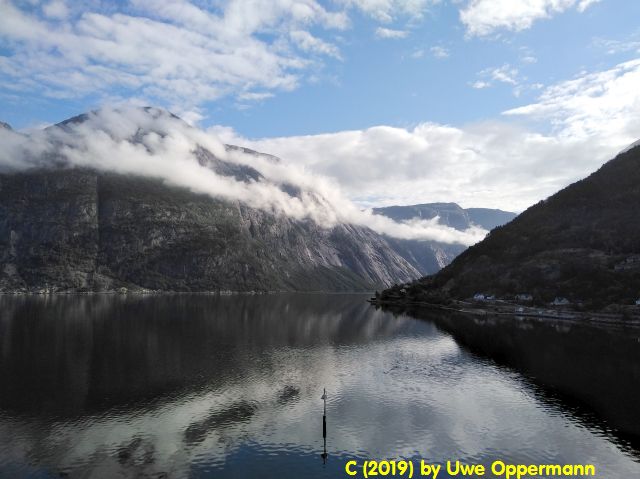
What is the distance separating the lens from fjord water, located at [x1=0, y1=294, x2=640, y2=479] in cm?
5703

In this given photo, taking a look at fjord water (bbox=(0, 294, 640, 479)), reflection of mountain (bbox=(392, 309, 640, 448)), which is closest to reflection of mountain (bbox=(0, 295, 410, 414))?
fjord water (bbox=(0, 294, 640, 479))

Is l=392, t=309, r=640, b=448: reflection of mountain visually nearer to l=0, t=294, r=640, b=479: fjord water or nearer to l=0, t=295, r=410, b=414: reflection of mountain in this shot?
l=0, t=294, r=640, b=479: fjord water

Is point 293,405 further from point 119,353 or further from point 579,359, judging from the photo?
point 579,359

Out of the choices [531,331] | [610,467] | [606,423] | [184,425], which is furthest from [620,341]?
[184,425]

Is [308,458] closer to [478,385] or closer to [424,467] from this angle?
[424,467]

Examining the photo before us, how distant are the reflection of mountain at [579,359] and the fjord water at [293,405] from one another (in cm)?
64

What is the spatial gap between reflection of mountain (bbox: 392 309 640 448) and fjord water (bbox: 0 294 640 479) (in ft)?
2.09

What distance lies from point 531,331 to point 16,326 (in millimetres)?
192015

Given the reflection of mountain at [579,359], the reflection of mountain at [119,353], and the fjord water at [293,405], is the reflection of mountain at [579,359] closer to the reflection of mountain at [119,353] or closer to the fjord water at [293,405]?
the fjord water at [293,405]

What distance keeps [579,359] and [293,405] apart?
8771 cm

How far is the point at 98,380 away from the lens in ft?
296

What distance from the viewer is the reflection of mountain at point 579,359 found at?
82000 millimetres

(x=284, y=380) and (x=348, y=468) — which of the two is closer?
(x=348, y=468)

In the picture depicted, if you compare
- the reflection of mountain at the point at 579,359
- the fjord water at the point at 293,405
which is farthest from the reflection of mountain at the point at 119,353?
the reflection of mountain at the point at 579,359
